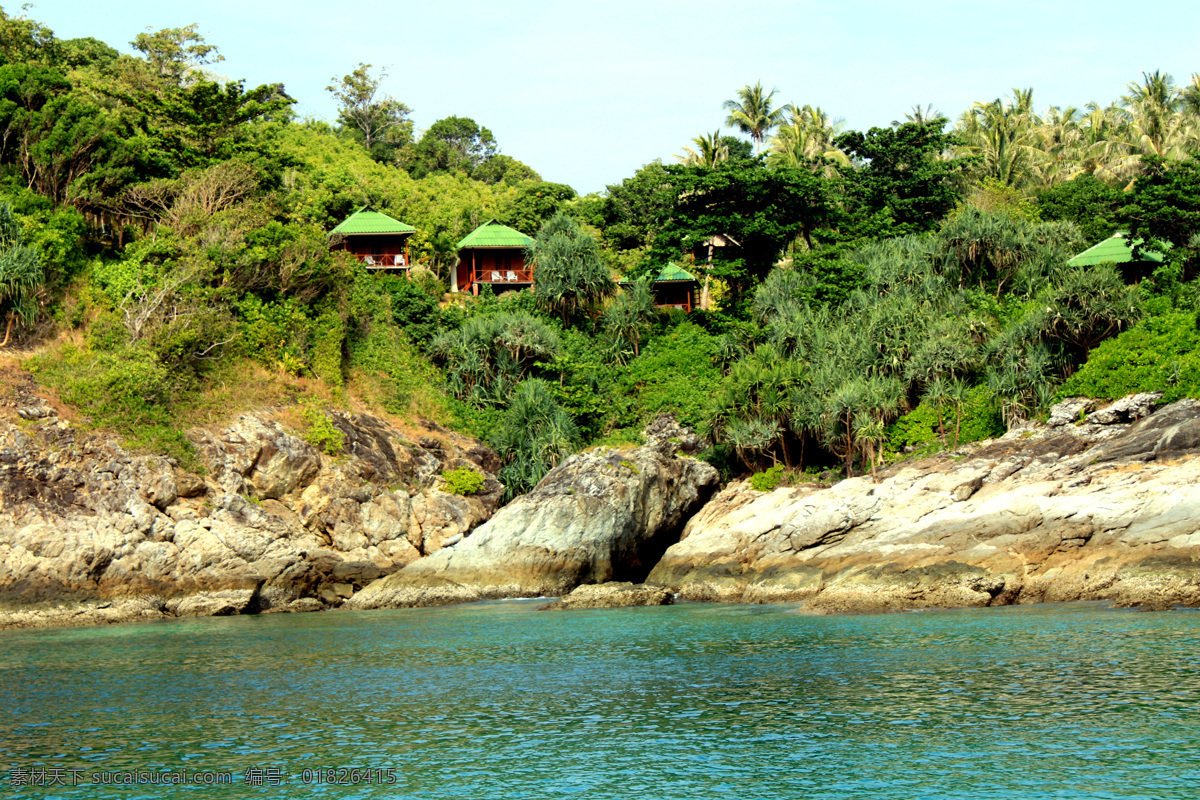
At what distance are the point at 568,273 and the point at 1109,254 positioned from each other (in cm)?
2050

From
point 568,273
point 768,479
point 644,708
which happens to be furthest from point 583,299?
point 644,708

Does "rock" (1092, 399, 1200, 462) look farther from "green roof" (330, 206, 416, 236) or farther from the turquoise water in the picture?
"green roof" (330, 206, 416, 236)

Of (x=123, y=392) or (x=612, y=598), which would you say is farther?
(x=123, y=392)

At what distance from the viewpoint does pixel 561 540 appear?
2898 cm

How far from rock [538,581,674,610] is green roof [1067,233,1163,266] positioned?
71.3 feet

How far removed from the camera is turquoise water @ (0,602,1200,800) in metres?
11.0

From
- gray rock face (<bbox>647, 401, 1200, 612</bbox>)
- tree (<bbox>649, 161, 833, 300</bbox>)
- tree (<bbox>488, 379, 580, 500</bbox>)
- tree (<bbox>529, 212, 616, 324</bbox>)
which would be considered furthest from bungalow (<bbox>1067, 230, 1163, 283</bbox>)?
tree (<bbox>488, 379, 580, 500</bbox>)

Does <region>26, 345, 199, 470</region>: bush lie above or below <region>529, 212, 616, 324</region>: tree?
below

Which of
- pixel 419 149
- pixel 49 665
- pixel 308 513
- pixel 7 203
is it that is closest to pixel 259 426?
pixel 308 513

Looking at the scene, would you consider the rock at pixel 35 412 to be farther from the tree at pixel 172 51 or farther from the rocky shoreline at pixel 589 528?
the tree at pixel 172 51

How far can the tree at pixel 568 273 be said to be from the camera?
39.8 metres

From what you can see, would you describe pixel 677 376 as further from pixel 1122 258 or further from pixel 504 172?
pixel 504 172

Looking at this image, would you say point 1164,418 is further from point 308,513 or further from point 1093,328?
point 308,513

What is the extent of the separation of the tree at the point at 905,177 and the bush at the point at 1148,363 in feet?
49.7
